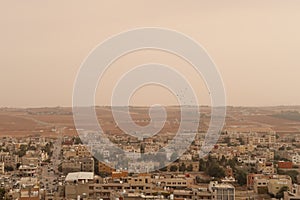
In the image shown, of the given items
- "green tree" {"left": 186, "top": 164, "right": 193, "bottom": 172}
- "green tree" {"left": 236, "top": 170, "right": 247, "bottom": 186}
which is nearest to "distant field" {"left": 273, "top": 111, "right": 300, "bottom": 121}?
"green tree" {"left": 186, "top": 164, "right": 193, "bottom": 172}

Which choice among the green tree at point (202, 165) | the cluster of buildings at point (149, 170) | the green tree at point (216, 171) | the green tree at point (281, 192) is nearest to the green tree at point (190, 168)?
the cluster of buildings at point (149, 170)

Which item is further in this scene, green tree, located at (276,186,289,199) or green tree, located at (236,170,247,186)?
green tree, located at (236,170,247,186)

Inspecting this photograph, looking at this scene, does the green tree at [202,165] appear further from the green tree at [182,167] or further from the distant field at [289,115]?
the distant field at [289,115]

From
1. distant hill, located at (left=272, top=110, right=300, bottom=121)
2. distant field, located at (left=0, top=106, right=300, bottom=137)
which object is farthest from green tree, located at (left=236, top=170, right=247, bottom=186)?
distant hill, located at (left=272, top=110, right=300, bottom=121)

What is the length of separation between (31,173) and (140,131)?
123 inches

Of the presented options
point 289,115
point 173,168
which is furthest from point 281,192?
point 289,115

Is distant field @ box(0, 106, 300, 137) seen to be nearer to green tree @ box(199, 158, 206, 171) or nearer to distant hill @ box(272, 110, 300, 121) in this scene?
distant hill @ box(272, 110, 300, 121)

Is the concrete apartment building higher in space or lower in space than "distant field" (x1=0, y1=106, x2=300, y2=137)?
lower

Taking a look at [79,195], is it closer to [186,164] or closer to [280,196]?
[280,196]

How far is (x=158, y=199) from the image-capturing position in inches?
187

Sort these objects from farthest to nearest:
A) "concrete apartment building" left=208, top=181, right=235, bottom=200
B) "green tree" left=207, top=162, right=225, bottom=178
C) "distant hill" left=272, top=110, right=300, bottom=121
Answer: "distant hill" left=272, top=110, right=300, bottom=121
"green tree" left=207, top=162, right=225, bottom=178
"concrete apartment building" left=208, top=181, right=235, bottom=200

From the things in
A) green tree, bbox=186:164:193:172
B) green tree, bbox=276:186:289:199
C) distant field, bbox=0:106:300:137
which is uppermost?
distant field, bbox=0:106:300:137

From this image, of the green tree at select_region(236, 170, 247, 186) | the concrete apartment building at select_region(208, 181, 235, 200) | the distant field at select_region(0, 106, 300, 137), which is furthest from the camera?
the distant field at select_region(0, 106, 300, 137)

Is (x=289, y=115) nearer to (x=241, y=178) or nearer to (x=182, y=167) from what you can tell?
(x=182, y=167)
